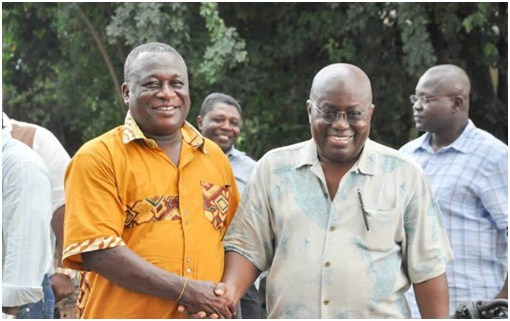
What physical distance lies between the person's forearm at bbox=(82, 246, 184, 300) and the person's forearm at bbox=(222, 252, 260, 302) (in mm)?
259

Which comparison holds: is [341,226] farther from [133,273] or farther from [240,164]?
[240,164]

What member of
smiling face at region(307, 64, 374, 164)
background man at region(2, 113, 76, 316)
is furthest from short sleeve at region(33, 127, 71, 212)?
smiling face at region(307, 64, 374, 164)

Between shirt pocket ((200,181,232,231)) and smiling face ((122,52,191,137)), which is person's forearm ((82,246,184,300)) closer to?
shirt pocket ((200,181,232,231))

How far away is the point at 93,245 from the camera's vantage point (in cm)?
382

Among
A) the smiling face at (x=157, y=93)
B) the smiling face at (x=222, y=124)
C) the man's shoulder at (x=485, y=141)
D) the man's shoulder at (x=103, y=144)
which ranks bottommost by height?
the man's shoulder at (x=485, y=141)

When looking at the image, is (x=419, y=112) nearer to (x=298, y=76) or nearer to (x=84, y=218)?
(x=84, y=218)

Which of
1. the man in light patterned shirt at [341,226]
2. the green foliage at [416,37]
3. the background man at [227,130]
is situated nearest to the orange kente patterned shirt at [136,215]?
the man in light patterned shirt at [341,226]

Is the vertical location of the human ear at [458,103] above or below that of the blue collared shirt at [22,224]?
above

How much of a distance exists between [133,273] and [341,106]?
98cm

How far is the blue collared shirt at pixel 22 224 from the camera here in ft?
14.6

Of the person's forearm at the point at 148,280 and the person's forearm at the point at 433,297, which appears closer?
the person's forearm at the point at 148,280

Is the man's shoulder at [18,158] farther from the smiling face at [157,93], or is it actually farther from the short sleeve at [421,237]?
the short sleeve at [421,237]

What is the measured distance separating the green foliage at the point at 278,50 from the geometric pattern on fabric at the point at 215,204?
636 centimetres

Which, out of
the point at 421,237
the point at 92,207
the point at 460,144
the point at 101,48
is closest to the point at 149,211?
Answer: the point at 92,207
